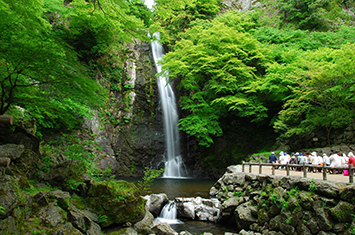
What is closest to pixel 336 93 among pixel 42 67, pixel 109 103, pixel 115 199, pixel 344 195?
pixel 344 195

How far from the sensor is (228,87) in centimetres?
1912

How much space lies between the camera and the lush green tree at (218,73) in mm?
18547

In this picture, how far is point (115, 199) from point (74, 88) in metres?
3.47

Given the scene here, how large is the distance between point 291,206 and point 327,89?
30.6ft

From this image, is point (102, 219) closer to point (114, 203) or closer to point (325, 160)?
point (114, 203)

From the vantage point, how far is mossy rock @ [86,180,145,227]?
6508 mm

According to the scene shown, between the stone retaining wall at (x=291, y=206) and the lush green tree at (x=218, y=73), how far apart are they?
9588mm

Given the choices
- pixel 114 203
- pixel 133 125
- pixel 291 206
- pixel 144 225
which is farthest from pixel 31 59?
pixel 133 125

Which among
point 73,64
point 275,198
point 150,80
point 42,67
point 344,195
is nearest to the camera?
point 42,67

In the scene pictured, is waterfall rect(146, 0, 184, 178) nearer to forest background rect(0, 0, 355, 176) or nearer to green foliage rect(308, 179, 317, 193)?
forest background rect(0, 0, 355, 176)

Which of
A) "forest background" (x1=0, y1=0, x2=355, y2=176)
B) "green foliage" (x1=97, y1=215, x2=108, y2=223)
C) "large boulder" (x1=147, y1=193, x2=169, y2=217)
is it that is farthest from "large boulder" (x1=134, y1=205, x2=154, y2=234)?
"forest background" (x1=0, y1=0, x2=355, y2=176)

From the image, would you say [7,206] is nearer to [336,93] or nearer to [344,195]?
[344,195]

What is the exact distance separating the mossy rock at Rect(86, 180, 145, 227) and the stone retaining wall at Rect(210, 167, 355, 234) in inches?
168

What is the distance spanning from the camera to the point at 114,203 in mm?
6605
